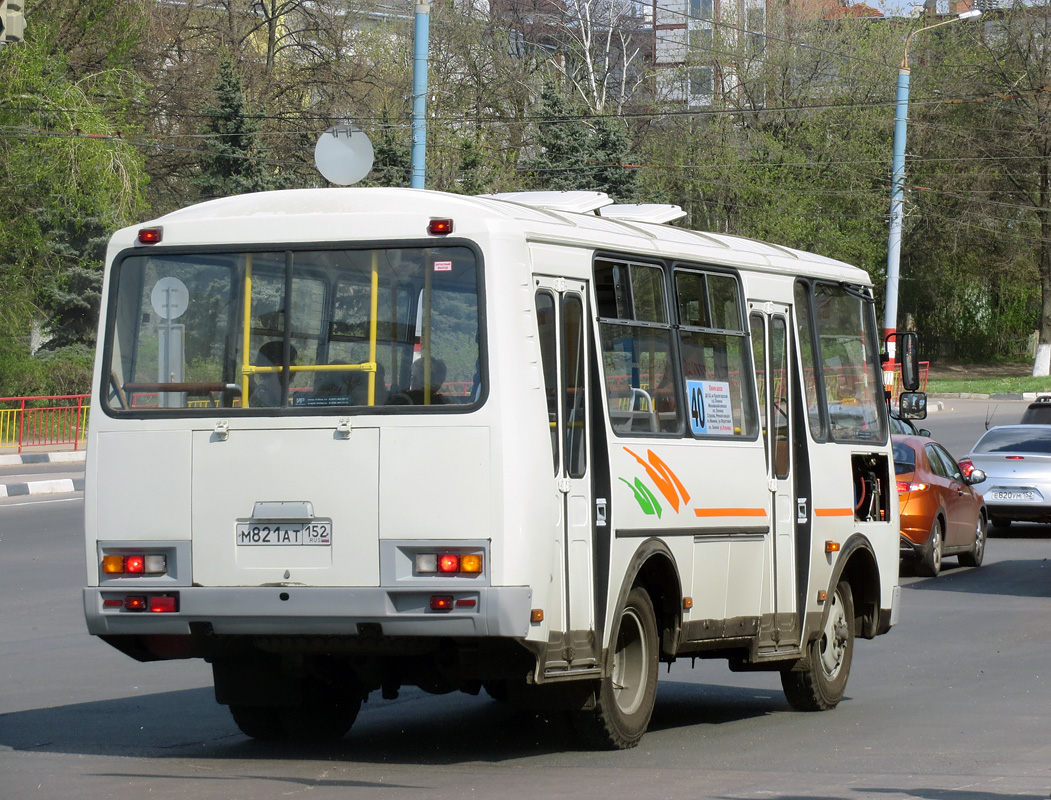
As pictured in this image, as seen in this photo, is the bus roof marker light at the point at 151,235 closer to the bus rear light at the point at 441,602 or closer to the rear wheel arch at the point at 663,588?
the bus rear light at the point at 441,602

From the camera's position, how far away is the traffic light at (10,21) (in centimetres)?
1407

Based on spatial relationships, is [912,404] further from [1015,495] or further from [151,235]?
[1015,495]

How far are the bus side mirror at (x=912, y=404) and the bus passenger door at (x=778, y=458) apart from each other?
163cm

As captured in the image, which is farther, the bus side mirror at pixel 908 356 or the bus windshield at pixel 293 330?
the bus side mirror at pixel 908 356

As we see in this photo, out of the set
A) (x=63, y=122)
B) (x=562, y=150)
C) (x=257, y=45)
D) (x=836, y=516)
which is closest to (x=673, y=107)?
(x=562, y=150)

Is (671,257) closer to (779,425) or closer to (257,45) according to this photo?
(779,425)

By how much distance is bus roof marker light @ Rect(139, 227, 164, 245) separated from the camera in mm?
8156

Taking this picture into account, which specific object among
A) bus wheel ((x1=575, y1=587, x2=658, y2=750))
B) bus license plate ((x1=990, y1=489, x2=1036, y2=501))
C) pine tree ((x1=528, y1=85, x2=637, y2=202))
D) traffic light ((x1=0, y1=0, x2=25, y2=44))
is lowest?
bus wheel ((x1=575, y1=587, x2=658, y2=750))

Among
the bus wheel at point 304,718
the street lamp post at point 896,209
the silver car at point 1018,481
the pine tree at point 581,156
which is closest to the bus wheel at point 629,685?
the bus wheel at point 304,718

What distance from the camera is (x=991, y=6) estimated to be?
209 feet

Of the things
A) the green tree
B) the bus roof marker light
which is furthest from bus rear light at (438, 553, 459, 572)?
the green tree

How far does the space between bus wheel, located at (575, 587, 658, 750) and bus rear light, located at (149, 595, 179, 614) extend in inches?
79.3

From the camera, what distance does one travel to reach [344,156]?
16625 mm

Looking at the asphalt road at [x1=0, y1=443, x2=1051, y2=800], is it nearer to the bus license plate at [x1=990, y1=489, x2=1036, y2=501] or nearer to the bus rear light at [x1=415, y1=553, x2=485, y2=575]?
the bus rear light at [x1=415, y1=553, x2=485, y2=575]
